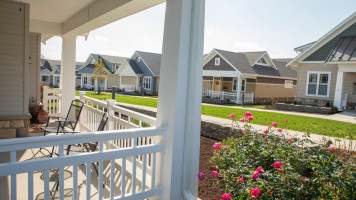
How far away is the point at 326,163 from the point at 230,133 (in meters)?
3.81

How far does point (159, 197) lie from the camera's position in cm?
298

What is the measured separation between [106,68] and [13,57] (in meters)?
29.3

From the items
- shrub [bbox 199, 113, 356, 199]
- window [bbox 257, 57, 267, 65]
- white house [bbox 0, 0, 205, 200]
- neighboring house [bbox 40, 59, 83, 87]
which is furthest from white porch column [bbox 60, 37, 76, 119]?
neighboring house [bbox 40, 59, 83, 87]

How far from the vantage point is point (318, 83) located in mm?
15523

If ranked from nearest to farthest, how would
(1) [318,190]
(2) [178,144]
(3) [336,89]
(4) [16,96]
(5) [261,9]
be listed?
(1) [318,190], (2) [178,144], (5) [261,9], (4) [16,96], (3) [336,89]

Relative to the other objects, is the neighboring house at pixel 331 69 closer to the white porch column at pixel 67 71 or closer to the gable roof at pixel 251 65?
the gable roof at pixel 251 65

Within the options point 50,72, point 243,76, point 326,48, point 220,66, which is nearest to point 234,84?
point 243,76

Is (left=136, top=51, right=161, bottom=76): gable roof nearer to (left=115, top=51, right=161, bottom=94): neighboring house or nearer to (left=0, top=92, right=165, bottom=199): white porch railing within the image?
(left=115, top=51, right=161, bottom=94): neighboring house

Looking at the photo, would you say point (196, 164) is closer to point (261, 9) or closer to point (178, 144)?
point (178, 144)

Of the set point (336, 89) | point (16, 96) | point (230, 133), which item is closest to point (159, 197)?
point (230, 133)

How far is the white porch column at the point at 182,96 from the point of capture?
2.80 meters

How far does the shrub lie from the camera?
6.89 ft

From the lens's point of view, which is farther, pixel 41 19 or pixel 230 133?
pixel 41 19

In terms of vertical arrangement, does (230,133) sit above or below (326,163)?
below
